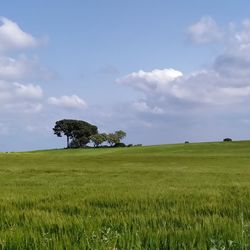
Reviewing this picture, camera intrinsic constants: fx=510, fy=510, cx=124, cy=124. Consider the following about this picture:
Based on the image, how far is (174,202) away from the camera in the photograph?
12.6 m

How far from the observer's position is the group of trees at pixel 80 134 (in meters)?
171

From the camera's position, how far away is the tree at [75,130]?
171375mm

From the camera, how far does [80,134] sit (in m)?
173

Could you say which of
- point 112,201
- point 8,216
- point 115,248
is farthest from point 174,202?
point 115,248

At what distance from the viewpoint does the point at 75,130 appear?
17225 cm

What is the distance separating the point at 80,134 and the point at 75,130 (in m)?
2.17

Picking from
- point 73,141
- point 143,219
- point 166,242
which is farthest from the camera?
point 73,141

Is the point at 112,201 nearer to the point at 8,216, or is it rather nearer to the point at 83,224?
the point at 8,216

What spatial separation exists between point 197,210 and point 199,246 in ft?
17.6

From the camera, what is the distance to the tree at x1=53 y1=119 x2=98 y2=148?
171 meters

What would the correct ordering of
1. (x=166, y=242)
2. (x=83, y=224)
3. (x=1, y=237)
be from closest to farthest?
(x=166, y=242) → (x=1, y=237) → (x=83, y=224)

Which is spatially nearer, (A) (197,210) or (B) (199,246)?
(B) (199,246)

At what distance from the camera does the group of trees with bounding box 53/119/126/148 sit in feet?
561

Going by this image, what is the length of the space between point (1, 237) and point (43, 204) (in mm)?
6435
